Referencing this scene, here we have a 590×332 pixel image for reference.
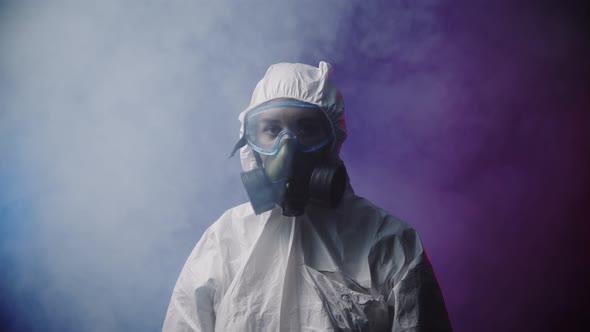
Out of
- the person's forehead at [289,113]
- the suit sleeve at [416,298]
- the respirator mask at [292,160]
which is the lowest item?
the suit sleeve at [416,298]

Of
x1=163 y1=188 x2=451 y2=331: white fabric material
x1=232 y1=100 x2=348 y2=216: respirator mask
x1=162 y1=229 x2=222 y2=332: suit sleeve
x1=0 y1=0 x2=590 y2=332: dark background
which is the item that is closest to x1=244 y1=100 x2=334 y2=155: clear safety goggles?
x1=232 y1=100 x2=348 y2=216: respirator mask

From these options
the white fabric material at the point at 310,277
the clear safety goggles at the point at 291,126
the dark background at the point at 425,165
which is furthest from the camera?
the dark background at the point at 425,165

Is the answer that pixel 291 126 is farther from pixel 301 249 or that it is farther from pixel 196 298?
Answer: pixel 196 298

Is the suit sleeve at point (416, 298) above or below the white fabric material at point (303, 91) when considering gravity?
below

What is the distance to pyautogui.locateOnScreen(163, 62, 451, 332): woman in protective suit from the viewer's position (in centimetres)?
114

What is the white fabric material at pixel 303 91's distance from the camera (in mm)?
1308

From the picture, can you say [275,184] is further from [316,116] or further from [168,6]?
[168,6]

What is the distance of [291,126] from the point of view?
128cm

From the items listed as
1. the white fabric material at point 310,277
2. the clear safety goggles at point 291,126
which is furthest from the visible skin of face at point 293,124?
the white fabric material at point 310,277

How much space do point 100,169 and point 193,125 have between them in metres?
0.43

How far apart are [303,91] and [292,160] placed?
0.74 ft

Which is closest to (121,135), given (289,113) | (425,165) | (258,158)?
(258,158)

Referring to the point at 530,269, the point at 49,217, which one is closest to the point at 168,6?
the point at 49,217

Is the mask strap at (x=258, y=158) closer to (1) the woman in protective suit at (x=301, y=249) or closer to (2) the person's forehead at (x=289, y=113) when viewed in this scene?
(1) the woman in protective suit at (x=301, y=249)
